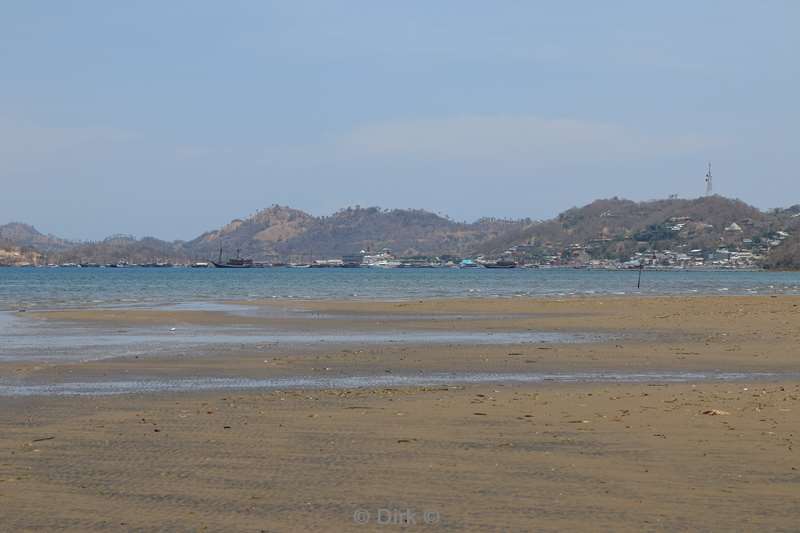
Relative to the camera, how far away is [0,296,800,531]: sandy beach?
741 centimetres

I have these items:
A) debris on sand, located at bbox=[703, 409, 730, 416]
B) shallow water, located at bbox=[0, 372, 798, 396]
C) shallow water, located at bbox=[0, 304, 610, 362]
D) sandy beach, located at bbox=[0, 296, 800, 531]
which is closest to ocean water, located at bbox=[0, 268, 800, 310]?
shallow water, located at bbox=[0, 304, 610, 362]

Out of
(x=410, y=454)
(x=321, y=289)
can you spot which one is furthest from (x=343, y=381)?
(x=321, y=289)

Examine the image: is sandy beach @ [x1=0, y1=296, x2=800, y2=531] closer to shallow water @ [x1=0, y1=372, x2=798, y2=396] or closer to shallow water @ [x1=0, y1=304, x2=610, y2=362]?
shallow water @ [x1=0, y1=372, x2=798, y2=396]

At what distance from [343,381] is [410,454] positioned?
6725 mm

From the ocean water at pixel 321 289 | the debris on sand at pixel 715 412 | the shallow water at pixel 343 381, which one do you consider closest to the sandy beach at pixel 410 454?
the debris on sand at pixel 715 412

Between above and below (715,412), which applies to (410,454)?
below

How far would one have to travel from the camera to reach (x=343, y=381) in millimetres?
16219

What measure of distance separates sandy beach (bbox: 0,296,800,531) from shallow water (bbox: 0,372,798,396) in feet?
1.79

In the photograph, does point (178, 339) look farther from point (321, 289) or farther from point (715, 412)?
point (321, 289)

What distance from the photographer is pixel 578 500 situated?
7.78m

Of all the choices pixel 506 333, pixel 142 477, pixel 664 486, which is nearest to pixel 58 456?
pixel 142 477

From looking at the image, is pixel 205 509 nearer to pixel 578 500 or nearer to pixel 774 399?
pixel 578 500

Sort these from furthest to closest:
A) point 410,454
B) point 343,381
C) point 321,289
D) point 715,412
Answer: point 321,289 < point 343,381 < point 715,412 < point 410,454

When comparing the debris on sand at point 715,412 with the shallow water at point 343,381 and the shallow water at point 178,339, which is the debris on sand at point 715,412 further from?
the shallow water at point 178,339
